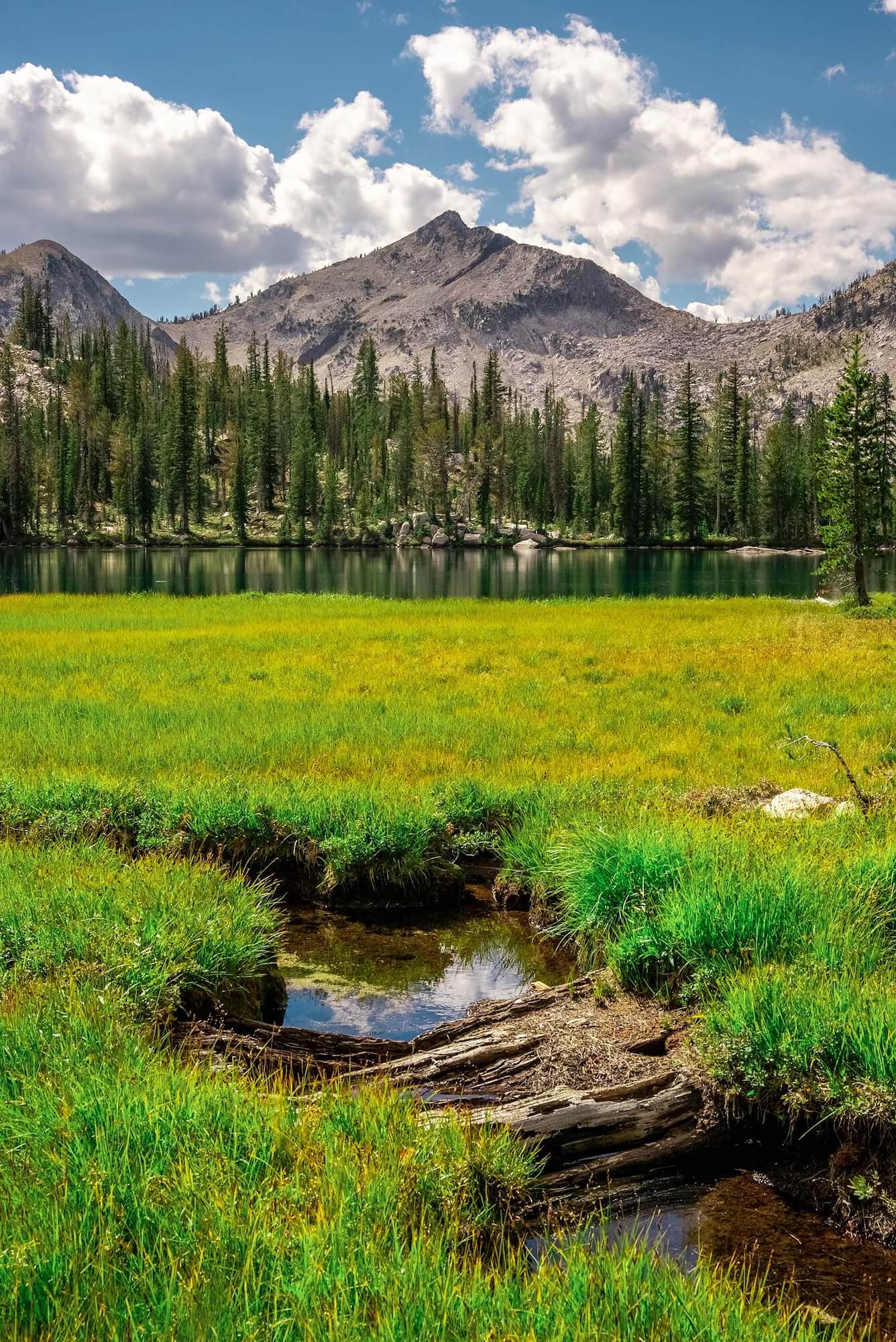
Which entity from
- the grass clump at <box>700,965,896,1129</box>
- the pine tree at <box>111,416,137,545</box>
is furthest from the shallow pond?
the pine tree at <box>111,416,137,545</box>

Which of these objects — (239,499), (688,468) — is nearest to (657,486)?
(688,468)

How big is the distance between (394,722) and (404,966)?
7.75 m

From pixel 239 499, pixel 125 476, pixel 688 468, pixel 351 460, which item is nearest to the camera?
pixel 688 468

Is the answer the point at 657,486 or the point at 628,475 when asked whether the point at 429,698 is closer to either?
the point at 628,475

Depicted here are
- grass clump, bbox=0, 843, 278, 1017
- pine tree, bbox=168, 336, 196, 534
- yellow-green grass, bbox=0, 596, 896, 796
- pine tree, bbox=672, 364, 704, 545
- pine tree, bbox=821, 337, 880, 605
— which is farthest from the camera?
pine tree, bbox=168, 336, 196, 534

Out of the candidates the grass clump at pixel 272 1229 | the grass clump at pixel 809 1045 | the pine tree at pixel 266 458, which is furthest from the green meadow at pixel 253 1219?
the pine tree at pixel 266 458

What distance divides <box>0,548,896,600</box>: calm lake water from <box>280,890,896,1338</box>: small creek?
42.5 metres

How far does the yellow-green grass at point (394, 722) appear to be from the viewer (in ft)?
38.2

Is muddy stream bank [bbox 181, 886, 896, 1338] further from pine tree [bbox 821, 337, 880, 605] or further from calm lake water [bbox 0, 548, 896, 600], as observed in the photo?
calm lake water [bbox 0, 548, 896, 600]

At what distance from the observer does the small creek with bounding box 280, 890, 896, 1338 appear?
191 inches

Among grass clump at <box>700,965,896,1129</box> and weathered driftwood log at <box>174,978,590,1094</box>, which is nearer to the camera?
grass clump at <box>700,965,896,1129</box>

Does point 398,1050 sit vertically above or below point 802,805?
below

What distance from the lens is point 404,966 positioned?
367 inches

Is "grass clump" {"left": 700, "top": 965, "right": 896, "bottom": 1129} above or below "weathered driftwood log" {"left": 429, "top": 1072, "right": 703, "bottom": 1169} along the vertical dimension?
above
